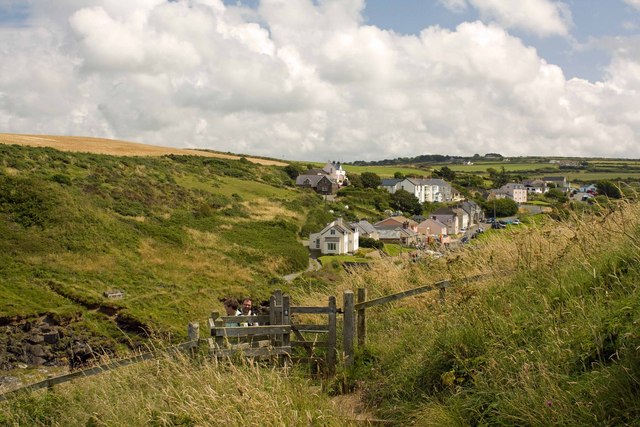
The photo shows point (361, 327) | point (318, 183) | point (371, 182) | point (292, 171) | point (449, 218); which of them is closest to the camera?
point (361, 327)

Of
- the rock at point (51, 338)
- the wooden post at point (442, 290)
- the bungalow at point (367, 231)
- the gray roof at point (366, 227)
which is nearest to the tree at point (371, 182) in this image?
the gray roof at point (366, 227)

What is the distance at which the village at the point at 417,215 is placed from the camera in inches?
2874

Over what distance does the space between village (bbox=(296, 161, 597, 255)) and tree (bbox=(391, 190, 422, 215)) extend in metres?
3.87

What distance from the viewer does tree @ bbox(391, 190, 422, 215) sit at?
4611 inches

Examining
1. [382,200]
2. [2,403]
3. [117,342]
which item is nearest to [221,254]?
[117,342]

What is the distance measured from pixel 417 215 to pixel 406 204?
19.4ft

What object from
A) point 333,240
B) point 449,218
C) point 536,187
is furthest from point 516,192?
point 333,240

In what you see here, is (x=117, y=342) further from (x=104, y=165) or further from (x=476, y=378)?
(x=104, y=165)

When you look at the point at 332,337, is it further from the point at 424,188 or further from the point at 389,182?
the point at 424,188

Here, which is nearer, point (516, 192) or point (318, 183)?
point (516, 192)

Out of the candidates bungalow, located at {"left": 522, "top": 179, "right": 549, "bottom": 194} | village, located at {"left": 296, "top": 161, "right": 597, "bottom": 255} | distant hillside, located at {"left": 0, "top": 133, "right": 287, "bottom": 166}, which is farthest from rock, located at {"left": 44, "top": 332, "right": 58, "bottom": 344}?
bungalow, located at {"left": 522, "top": 179, "right": 549, "bottom": 194}

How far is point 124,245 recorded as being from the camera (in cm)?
5447

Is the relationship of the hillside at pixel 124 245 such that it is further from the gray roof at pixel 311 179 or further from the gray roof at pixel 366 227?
the gray roof at pixel 311 179

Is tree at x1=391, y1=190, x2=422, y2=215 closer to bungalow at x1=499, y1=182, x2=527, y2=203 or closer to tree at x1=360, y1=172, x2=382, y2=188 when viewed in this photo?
bungalow at x1=499, y1=182, x2=527, y2=203
